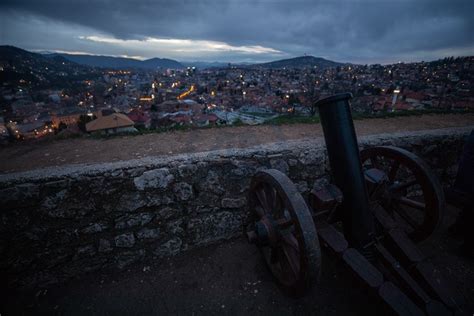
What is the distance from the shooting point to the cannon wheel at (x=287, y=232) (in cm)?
175

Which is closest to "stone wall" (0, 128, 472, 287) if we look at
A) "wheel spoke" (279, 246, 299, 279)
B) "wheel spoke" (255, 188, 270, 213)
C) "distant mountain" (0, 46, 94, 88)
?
"wheel spoke" (255, 188, 270, 213)

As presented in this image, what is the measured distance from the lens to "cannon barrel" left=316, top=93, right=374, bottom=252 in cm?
197

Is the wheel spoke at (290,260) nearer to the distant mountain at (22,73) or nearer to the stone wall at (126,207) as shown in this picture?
the stone wall at (126,207)

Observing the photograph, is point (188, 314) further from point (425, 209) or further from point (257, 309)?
point (425, 209)

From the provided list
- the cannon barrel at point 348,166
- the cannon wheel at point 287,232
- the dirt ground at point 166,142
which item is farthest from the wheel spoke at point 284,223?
the dirt ground at point 166,142

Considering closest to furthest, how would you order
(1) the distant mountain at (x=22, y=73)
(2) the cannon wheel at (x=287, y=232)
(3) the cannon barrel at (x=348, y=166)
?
(2) the cannon wheel at (x=287, y=232), (3) the cannon barrel at (x=348, y=166), (1) the distant mountain at (x=22, y=73)

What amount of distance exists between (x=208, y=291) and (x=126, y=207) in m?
1.29

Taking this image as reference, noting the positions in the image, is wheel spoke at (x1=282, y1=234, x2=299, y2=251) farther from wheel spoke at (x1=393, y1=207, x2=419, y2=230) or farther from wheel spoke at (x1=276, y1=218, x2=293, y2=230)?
wheel spoke at (x1=393, y1=207, x2=419, y2=230)

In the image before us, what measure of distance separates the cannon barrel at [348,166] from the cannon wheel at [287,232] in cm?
49

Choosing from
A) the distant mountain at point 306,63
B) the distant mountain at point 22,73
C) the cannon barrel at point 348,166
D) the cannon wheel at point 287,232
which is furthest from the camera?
the distant mountain at point 306,63

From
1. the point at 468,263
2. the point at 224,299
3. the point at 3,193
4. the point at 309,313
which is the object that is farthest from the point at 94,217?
the point at 468,263

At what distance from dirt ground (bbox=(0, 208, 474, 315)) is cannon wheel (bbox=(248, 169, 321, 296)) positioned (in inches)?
13.3

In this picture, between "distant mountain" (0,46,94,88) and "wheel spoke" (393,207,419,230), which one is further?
"distant mountain" (0,46,94,88)

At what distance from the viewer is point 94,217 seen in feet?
8.35
